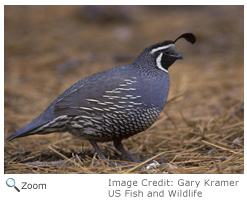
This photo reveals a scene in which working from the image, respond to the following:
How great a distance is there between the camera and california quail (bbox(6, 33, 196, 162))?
347 centimetres

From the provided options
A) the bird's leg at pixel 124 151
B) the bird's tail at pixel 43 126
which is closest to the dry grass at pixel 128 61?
the bird's leg at pixel 124 151

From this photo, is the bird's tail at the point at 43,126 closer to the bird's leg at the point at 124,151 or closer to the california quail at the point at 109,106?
the california quail at the point at 109,106

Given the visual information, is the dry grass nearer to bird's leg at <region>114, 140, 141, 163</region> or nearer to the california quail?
bird's leg at <region>114, 140, 141, 163</region>

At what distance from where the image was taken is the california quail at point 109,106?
347 cm

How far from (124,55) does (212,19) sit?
2726 millimetres

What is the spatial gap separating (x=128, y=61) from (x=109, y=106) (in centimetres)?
368

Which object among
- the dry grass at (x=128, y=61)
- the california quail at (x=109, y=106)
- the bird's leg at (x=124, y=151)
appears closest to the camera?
the california quail at (x=109, y=106)

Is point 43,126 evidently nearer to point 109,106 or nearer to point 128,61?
point 109,106

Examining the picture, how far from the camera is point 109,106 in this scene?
3.47m

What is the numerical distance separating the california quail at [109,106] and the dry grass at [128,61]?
0.85 ft

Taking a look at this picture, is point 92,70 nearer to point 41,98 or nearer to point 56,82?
point 56,82
